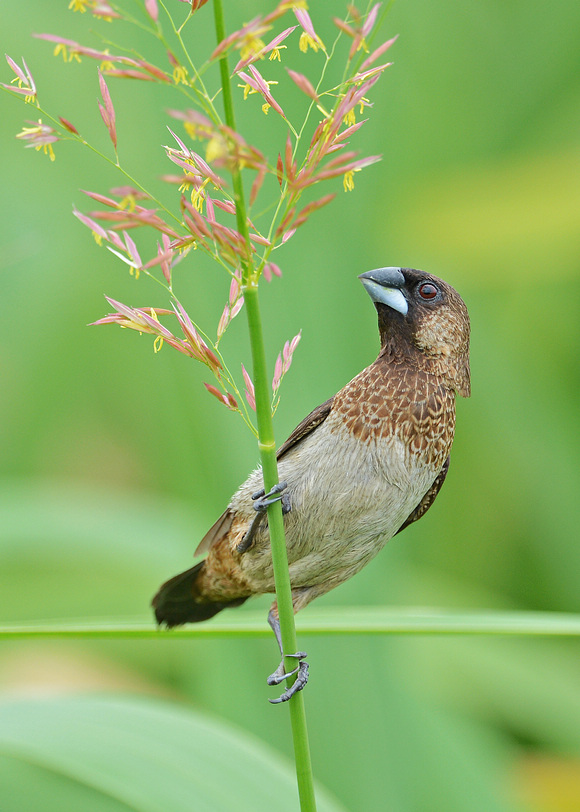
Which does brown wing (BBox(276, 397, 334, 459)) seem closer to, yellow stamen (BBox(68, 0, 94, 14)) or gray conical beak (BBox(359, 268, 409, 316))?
gray conical beak (BBox(359, 268, 409, 316))

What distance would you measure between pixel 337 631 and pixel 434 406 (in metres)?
0.48

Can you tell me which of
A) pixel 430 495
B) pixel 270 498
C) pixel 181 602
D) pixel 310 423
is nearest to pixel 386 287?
pixel 310 423

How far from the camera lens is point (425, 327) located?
159 centimetres

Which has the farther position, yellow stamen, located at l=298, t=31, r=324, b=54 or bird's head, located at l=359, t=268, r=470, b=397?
bird's head, located at l=359, t=268, r=470, b=397

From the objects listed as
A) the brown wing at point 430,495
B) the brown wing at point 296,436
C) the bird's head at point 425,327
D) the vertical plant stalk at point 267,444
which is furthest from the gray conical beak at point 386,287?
the vertical plant stalk at point 267,444

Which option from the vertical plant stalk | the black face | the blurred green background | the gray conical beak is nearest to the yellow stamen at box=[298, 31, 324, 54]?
the vertical plant stalk

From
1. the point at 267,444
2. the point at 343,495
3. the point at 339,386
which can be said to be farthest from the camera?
the point at 339,386

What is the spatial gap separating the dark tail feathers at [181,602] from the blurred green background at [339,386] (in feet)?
1.33

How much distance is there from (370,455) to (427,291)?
34 centimetres

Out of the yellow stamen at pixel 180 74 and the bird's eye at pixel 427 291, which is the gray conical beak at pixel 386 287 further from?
the yellow stamen at pixel 180 74

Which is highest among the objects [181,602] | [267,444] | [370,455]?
[267,444]

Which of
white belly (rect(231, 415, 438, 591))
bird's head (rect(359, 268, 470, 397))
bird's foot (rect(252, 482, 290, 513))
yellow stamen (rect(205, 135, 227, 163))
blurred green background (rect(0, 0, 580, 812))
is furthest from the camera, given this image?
blurred green background (rect(0, 0, 580, 812))

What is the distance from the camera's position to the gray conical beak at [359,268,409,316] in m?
1.53

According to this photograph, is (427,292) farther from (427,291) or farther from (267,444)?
(267,444)
